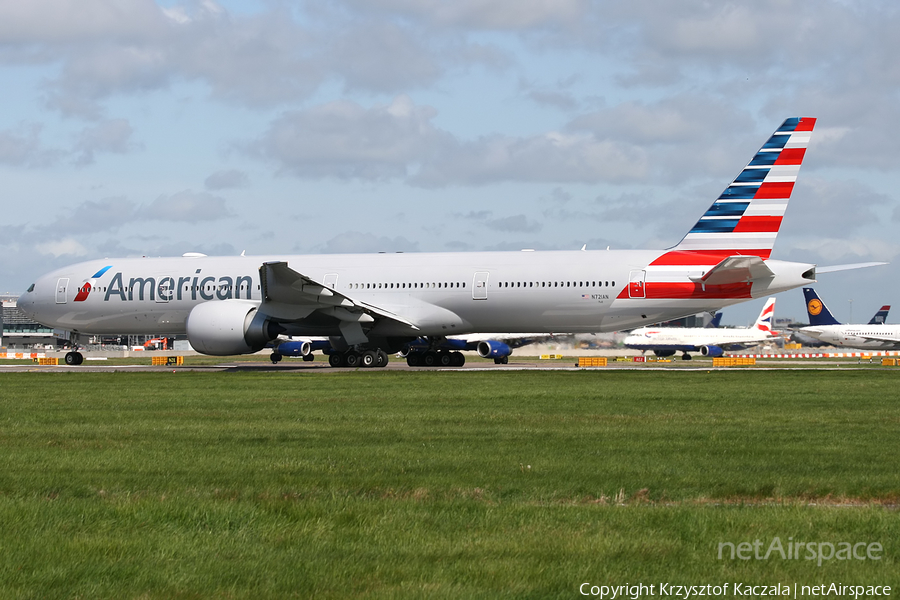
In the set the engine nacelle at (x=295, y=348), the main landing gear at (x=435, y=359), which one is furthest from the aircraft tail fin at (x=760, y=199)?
the engine nacelle at (x=295, y=348)

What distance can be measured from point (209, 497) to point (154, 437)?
5303 mm

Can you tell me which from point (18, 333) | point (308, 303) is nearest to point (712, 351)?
point (308, 303)

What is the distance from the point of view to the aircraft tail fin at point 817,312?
264 ft

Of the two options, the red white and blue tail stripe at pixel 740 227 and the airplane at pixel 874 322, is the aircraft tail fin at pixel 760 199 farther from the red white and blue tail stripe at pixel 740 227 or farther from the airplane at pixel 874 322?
the airplane at pixel 874 322

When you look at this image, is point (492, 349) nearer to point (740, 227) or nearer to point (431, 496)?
point (740, 227)

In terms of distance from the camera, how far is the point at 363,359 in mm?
36750

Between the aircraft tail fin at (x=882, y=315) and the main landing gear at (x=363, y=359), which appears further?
the aircraft tail fin at (x=882, y=315)

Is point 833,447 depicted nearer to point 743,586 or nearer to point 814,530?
point 814,530

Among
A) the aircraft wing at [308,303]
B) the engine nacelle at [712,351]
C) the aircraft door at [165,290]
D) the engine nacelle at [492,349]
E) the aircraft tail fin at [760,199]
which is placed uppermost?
the aircraft tail fin at [760,199]

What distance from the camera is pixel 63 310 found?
41.0m

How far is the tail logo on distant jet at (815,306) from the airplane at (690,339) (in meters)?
6.06

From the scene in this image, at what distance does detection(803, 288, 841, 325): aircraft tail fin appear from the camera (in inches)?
3172

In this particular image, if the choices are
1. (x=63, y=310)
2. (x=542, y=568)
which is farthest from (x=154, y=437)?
(x=63, y=310)

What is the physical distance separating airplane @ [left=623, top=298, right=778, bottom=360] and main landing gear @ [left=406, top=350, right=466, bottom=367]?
108 ft
